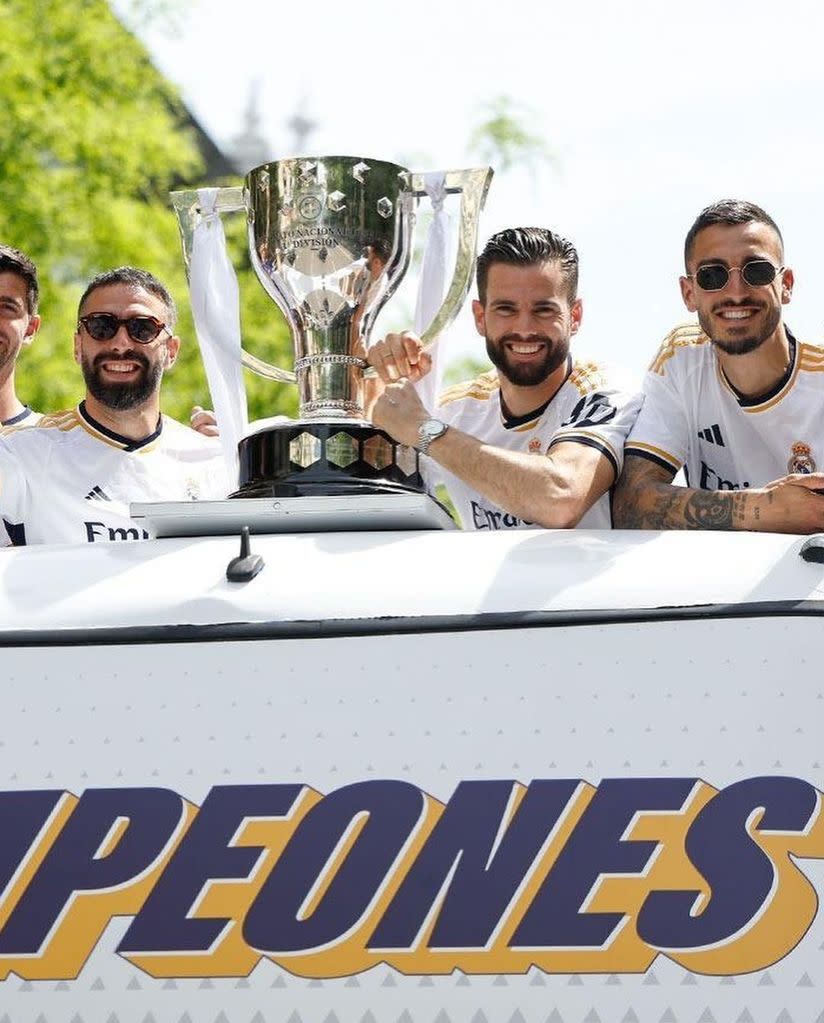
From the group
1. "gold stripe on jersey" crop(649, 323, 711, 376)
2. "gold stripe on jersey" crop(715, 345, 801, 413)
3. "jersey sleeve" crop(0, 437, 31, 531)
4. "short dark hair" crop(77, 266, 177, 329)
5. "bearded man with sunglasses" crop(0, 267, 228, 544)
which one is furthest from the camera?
"short dark hair" crop(77, 266, 177, 329)

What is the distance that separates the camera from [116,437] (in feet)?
14.5

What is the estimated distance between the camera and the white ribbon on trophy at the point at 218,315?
378cm

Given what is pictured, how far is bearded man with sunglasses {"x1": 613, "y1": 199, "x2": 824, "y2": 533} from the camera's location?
3711 mm

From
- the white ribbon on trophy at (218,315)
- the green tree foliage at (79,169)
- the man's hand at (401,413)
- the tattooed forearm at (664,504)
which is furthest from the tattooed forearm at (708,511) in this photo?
the green tree foliage at (79,169)

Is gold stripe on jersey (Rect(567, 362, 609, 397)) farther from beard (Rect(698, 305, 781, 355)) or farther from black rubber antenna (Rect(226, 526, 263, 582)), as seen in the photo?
black rubber antenna (Rect(226, 526, 263, 582))

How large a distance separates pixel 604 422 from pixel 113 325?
1344 mm

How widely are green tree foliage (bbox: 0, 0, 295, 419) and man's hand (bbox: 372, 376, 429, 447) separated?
7940 millimetres

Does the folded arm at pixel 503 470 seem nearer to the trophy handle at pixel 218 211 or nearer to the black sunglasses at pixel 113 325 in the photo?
the trophy handle at pixel 218 211

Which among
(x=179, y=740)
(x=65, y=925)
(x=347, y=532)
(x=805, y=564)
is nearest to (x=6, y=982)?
(x=65, y=925)

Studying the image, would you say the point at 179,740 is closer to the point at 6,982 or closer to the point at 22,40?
the point at 6,982

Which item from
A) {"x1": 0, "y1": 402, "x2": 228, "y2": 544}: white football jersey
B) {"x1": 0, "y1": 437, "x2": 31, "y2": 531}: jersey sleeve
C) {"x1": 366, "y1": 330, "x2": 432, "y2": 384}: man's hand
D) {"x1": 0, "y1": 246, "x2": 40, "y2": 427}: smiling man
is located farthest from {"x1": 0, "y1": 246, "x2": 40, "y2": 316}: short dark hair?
{"x1": 366, "y1": 330, "x2": 432, "y2": 384}: man's hand

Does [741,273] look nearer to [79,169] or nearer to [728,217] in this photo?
[728,217]

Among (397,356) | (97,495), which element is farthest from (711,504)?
(97,495)

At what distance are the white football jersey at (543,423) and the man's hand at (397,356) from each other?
11.8 inches
